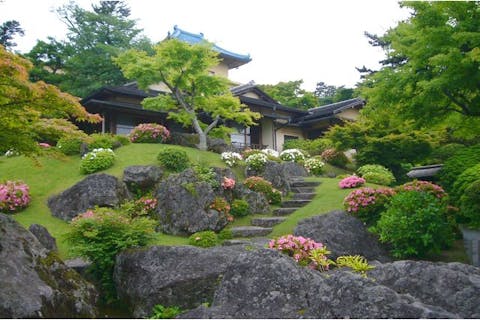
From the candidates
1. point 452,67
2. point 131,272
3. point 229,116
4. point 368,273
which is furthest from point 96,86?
point 368,273

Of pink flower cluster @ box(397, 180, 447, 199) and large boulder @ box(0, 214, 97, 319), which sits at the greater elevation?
pink flower cluster @ box(397, 180, 447, 199)

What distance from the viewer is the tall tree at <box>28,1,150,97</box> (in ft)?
88.7

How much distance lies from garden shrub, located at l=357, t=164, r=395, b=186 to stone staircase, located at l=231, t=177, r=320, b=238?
88.7 inches

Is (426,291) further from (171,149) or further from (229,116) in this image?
(229,116)

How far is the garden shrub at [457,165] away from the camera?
1065 cm

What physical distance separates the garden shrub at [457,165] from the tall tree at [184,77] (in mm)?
10007

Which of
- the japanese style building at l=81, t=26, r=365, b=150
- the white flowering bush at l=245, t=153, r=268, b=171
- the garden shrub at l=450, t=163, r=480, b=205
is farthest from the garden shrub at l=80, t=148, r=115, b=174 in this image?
the garden shrub at l=450, t=163, r=480, b=205

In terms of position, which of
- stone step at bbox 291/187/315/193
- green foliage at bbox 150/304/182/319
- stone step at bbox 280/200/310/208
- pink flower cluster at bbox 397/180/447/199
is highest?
pink flower cluster at bbox 397/180/447/199

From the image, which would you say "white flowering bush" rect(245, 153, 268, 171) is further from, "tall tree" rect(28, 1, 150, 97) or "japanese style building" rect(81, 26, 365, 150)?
"tall tree" rect(28, 1, 150, 97)

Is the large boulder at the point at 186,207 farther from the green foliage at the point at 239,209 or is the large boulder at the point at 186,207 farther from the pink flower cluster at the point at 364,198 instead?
the pink flower cluster at the point at 364,198

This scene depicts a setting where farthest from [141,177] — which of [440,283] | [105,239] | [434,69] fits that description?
[440,283]

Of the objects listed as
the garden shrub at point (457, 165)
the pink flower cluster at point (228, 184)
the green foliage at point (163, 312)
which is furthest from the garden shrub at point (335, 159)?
the green foliage at point (163, 312)

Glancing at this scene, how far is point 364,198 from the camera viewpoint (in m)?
11.8

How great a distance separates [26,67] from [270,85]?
35.2m
